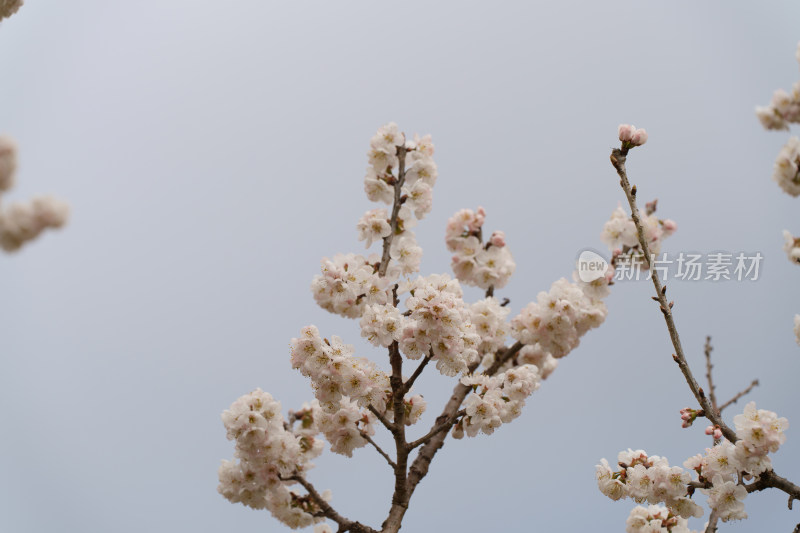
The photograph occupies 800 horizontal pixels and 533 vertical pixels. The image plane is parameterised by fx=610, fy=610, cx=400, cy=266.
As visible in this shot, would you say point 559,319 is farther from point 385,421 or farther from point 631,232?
point 385,421

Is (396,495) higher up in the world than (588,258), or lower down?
lower down

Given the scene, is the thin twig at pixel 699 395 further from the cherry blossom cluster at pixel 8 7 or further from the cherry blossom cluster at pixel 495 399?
the cherry blossom cluster at pixel 8 7

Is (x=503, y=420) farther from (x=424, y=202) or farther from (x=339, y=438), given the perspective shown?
(x=424, y=202)

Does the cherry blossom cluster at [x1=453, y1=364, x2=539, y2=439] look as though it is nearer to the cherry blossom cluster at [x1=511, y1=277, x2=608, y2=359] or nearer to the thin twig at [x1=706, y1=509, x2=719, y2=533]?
the cherry blossom cluster at [x1=511, y1=277, x2=608, y2=359]

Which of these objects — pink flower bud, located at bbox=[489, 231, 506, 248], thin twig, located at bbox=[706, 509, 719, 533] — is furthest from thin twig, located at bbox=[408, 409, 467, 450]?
thin twig, located at bbox=[706, 509, 719, 533]

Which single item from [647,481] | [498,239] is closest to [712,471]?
[647,481]

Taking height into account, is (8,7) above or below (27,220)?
above

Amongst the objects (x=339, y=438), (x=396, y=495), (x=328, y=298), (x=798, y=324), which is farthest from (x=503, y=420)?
(x=798, y=324)
